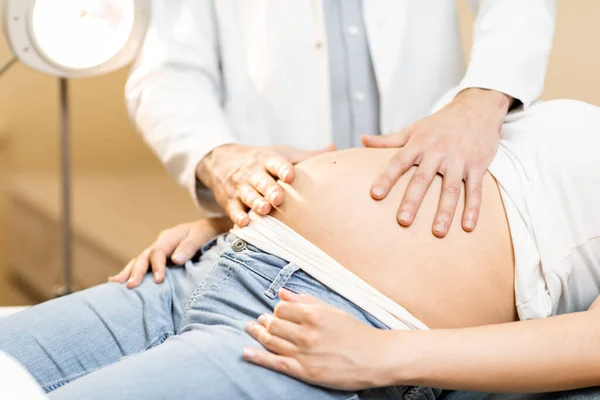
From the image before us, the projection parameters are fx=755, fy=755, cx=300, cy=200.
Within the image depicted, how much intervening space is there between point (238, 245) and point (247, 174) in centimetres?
17

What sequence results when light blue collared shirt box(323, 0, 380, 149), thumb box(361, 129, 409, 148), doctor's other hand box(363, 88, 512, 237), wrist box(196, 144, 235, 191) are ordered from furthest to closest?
light blue collared shirt box(323, 0, 380, 149), wrist box(196, 144, 235, 191), thumb box(361, 129, 409, 148), doctor's other hand box(363, 88, 512, 237)

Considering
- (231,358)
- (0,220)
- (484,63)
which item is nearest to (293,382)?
(231,358)

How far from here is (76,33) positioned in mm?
1416

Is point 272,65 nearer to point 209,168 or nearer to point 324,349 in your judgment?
point 209,168

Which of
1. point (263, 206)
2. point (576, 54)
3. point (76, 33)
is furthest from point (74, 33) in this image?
point (576, 54)

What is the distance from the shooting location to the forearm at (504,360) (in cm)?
89

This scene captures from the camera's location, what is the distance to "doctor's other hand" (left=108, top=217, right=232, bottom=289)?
4.04ft

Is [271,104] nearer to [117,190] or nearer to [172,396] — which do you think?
[172,396]

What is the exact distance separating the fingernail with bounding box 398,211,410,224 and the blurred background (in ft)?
5.32

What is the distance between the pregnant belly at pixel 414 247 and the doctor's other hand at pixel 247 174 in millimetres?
37

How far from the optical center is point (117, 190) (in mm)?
2770

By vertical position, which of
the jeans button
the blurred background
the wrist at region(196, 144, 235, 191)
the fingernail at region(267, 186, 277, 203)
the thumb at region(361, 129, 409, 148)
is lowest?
the blurred background

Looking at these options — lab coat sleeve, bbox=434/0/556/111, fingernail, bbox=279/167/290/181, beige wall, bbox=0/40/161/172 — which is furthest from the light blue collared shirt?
beige wall, bbox=0/40/161/172

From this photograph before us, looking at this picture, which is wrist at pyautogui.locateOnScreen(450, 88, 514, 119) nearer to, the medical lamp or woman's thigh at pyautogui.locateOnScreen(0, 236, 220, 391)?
woman's thigh at pyautogui.locateOnScreen(0, 236, 220, 391)
